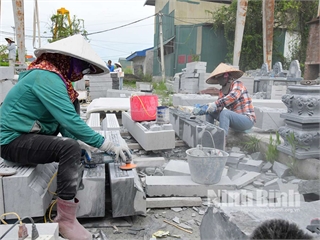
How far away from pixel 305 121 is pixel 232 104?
141 centimetres

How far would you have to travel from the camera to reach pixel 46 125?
2.44 m

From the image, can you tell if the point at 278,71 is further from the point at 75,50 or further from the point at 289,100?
the point at 75,50

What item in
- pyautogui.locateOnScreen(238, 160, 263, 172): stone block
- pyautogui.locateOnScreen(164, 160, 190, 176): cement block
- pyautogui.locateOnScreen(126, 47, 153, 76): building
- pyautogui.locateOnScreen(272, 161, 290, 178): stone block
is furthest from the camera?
pyautogui.locateOnScreen(126, 47, 153, 76): building

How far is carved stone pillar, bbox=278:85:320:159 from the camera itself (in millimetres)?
3375

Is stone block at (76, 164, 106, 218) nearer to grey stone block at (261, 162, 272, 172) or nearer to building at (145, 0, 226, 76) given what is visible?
grey stone block at (261, 162, 272, 172)

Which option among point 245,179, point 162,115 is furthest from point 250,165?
point 162,115

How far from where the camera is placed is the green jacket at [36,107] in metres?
2.21

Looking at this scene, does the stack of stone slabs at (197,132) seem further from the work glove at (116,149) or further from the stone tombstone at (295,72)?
the stone tombstone at (295,72)

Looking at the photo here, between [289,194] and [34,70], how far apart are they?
8.72 ft

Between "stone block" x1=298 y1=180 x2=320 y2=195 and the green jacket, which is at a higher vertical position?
the green jacket

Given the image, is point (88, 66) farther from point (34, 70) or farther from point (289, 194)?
point (289, 194)

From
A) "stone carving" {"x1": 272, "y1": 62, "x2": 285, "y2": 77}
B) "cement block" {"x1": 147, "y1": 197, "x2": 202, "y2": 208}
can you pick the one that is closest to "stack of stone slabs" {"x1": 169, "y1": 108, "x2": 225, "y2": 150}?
"cement block" {"x1": 147, "y1": 197, "x2": 202, "y2": 208}

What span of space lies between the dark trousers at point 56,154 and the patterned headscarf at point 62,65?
533 millimetres

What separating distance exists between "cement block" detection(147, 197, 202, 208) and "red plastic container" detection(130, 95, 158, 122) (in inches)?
85.0
